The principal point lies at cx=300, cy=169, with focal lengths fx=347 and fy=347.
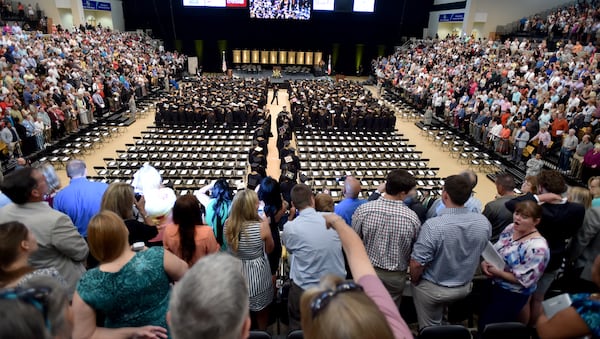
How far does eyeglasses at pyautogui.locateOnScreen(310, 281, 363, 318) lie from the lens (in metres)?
1.10

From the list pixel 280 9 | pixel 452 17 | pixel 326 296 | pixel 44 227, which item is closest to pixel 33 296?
pixel 326 296

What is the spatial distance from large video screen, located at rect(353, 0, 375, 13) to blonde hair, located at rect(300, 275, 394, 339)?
3743 cm

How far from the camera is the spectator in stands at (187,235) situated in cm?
296

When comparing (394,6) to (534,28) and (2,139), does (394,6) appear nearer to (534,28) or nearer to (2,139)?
(534,28)

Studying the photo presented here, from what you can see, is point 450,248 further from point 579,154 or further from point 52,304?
point 579,154

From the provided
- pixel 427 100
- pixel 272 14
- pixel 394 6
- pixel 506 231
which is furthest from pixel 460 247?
pixel 394 6

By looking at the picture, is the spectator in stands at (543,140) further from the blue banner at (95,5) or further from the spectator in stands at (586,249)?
the blue banner at (95,5)

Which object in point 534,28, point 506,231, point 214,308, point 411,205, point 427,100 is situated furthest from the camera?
point 534,28

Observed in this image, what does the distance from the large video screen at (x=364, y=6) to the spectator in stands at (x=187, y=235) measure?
35892 mm

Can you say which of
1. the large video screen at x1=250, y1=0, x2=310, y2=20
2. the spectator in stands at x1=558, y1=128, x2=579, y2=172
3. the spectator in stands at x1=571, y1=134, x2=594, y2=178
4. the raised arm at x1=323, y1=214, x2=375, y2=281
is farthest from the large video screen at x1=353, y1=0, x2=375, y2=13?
→ the raised arm at x1=323, y1=214, x2=375, y2=281

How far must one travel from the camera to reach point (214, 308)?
119 cm

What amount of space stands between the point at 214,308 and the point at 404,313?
332 cm

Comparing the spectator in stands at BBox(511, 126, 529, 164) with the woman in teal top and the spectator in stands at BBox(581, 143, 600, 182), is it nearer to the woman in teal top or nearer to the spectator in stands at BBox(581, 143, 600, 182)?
the spectator in stands at BBox(581, 143, 600, 182)

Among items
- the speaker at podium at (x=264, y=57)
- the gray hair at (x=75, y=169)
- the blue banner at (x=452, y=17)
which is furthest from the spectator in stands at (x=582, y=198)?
the speaker at podium at (x=264, y=57)
